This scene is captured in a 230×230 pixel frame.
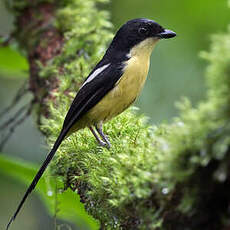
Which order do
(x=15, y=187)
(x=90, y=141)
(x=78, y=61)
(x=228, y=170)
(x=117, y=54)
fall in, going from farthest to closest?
(x=15, y=187) → (x=78, y=61) → (x=117, y=54) → (x=90, y=141) → (x=228, y=170)

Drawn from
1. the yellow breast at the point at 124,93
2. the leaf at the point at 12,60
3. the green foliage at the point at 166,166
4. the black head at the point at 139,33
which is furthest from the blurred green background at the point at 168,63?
the green foliage at the point at 166,166

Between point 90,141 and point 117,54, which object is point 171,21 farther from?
point 90,141

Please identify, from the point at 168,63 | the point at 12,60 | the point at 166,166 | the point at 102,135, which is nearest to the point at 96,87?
the point at 102,135

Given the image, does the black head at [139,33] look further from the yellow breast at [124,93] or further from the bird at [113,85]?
the yellow breast at [124,93]

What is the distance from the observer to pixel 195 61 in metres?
7.21

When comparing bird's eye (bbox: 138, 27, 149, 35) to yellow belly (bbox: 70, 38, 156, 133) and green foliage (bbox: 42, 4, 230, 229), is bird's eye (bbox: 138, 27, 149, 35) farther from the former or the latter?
green foliage (bbox: 42, 4, 230, 229)

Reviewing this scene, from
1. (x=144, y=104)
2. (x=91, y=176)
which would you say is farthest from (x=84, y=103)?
(x=144, y=104)

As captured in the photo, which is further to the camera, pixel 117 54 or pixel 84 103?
pixel 117 54

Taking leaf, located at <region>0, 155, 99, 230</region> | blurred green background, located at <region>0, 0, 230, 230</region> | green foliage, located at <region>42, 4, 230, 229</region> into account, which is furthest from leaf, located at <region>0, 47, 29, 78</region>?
green foliage, located at <region>42, 4, 230, 229</region>

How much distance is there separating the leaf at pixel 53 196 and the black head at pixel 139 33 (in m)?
1.29

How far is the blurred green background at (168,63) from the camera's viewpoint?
7.11 meters

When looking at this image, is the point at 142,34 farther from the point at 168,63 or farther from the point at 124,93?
the point at 168,63

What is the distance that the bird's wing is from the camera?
3676mm

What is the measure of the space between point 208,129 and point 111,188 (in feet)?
2.48
